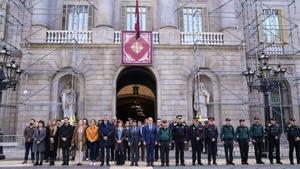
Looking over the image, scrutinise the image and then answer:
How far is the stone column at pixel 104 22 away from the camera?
23938 mm

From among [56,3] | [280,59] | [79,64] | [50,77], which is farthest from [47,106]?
[280,59]

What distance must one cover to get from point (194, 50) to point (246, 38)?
19.1ft

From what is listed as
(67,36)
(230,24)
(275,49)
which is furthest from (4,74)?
(275,49)

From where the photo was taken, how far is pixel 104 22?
24.3 meters

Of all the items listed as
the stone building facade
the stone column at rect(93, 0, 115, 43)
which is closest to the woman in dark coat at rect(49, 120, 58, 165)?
the stone building facade

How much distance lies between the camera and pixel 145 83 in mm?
30656

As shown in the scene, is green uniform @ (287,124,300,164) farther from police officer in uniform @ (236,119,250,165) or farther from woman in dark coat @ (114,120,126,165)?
woman in dark coat @ (114,120,126,165)

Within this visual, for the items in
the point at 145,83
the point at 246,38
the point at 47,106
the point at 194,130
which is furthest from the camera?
the point at 145,83

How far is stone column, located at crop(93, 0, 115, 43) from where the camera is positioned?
23.9 meters

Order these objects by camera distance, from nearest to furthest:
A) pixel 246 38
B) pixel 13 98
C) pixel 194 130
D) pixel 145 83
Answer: pixel 194 130, pixel 13 98, pixel 246 38, pixel 145 83

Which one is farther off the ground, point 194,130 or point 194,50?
point 194,50

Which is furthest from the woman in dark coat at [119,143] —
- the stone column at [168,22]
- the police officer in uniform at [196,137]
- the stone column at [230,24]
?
the stone column at [230,24]

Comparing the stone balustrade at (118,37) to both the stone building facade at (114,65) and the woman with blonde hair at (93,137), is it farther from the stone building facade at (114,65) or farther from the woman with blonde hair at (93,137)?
the woman with blonde hair at (93,137)

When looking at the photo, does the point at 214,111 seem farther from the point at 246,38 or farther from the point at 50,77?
the point at 50,77
